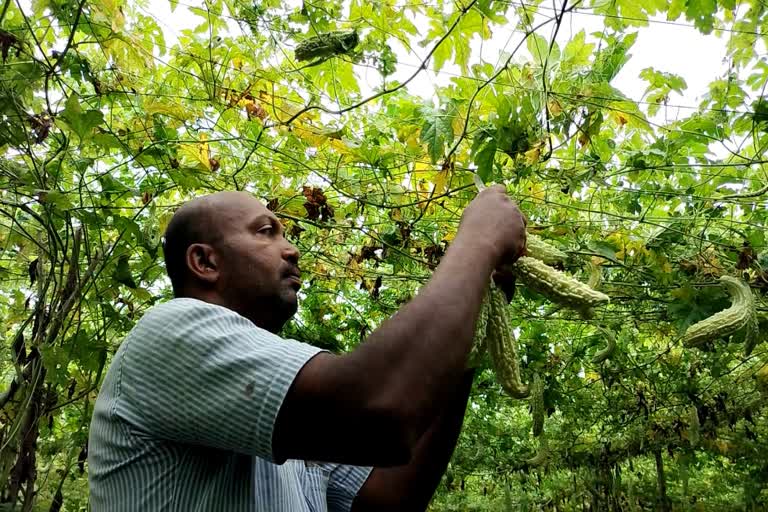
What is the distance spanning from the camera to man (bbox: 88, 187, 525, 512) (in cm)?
116

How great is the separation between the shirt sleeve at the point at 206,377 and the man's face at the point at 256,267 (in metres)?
0.32

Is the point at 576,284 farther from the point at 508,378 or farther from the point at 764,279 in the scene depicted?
the point at 764,279

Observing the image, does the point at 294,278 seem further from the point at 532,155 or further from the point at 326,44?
the point at 532,155

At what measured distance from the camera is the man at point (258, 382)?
3.79 ft

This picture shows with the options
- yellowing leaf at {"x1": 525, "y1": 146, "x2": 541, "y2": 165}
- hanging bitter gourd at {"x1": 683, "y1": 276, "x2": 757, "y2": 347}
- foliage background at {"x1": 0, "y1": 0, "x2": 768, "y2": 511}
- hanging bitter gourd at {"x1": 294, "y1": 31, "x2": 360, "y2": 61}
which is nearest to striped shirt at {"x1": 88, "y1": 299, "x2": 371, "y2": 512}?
foliage background at {"x1": 0, "y1": 0, "x2": 768, "y2": 511}

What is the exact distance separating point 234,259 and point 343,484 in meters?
0.80

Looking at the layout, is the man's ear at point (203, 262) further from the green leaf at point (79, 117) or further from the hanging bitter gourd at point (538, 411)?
the hanging bitter gourd at point (538, 411)

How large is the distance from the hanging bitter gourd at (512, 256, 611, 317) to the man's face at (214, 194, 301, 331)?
0.59 meters

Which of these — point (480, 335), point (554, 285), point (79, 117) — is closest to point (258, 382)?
point (480, 335)

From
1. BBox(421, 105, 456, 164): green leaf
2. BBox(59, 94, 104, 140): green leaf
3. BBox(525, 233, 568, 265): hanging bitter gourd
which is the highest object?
BBox(421, 105, 456, 164): green leaf

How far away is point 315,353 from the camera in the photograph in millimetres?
1217

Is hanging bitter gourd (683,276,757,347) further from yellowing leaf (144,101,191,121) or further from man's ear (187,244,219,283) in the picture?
yellowing leaf (144,101,191,121)

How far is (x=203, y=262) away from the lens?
5.74 ft

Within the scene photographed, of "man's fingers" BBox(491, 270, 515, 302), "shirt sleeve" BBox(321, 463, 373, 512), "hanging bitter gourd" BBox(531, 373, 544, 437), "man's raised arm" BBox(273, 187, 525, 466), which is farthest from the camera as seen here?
"hanging bitter gourd" BBox(531, 373, 544, 437)
